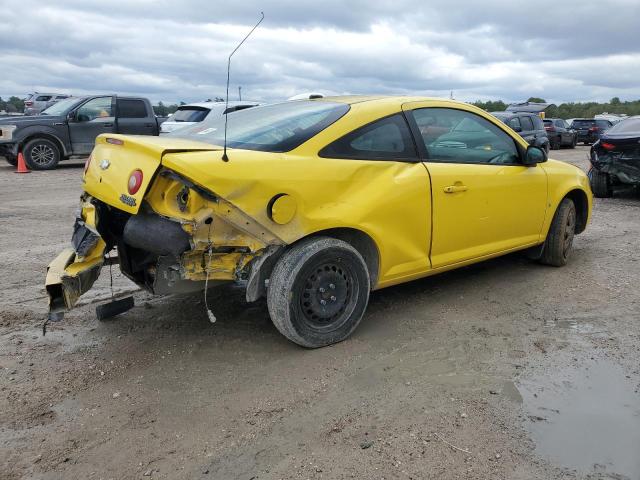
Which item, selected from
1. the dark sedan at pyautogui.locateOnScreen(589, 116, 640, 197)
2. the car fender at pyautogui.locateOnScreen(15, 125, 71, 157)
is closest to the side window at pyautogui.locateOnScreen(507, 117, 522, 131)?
the dark sedan at pyautogui.locateOnScreen(589, 116, 640, 197)

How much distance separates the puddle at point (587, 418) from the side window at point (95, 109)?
12.8m

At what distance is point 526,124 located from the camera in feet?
52.5

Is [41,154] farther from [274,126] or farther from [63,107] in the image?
[274,126]

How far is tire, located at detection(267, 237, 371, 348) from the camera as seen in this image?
3314 mm

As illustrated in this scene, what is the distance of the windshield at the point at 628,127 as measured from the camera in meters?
9.25

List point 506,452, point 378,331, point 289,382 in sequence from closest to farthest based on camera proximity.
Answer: point 506,452 → point 289,382 → point 378,331

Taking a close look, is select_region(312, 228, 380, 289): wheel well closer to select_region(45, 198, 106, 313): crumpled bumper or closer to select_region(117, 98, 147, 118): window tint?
select_region(45, 198, 106, 313): crumpled bumper

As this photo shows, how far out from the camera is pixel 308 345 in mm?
3494

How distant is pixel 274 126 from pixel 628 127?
806 centimetres

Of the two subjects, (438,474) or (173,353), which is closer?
(438,474)

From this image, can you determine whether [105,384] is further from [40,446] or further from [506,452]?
[506,452]

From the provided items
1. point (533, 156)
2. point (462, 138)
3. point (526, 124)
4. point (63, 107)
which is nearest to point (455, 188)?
point (462, 138)

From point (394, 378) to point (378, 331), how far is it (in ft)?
2.18

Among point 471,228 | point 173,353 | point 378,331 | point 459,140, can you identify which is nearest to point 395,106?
point 459,140
